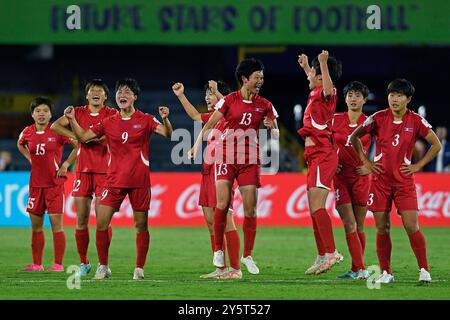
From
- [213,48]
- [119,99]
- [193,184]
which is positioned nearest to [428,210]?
[193,184]

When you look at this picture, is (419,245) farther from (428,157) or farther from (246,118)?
(246,118)

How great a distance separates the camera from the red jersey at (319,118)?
11727 mm

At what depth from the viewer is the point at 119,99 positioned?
11594 mm

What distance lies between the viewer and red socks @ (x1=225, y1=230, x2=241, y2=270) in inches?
471

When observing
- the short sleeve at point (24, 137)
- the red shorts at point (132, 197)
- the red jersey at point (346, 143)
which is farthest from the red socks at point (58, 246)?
the red jersey at point (346, 143)

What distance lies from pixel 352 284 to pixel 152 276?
2256 mm

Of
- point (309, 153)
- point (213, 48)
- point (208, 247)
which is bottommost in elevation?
point (208, 247)

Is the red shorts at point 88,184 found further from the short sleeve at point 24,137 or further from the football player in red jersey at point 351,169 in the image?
the football player in red jersey at point 351,169

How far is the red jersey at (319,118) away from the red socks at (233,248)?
1377 millimetres

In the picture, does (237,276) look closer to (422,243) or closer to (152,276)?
(152,276)

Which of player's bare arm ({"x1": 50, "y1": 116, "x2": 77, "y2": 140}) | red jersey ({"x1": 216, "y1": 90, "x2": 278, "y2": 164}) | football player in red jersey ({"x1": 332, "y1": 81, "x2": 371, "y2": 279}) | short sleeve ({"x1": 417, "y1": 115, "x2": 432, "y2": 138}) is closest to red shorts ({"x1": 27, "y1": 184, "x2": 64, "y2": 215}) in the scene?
player's bare arm ({"x1": 50, "y1": 116, "x2": 77, "y2": 140})

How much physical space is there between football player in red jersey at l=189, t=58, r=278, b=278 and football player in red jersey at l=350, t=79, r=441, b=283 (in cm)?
134

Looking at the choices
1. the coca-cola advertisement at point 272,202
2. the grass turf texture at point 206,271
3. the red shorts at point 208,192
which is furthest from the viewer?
the coca-cola advertisement at point 272,202

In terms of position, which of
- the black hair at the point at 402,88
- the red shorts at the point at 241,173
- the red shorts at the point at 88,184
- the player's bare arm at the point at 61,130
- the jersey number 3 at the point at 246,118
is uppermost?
the black hair at the point at 402,88
